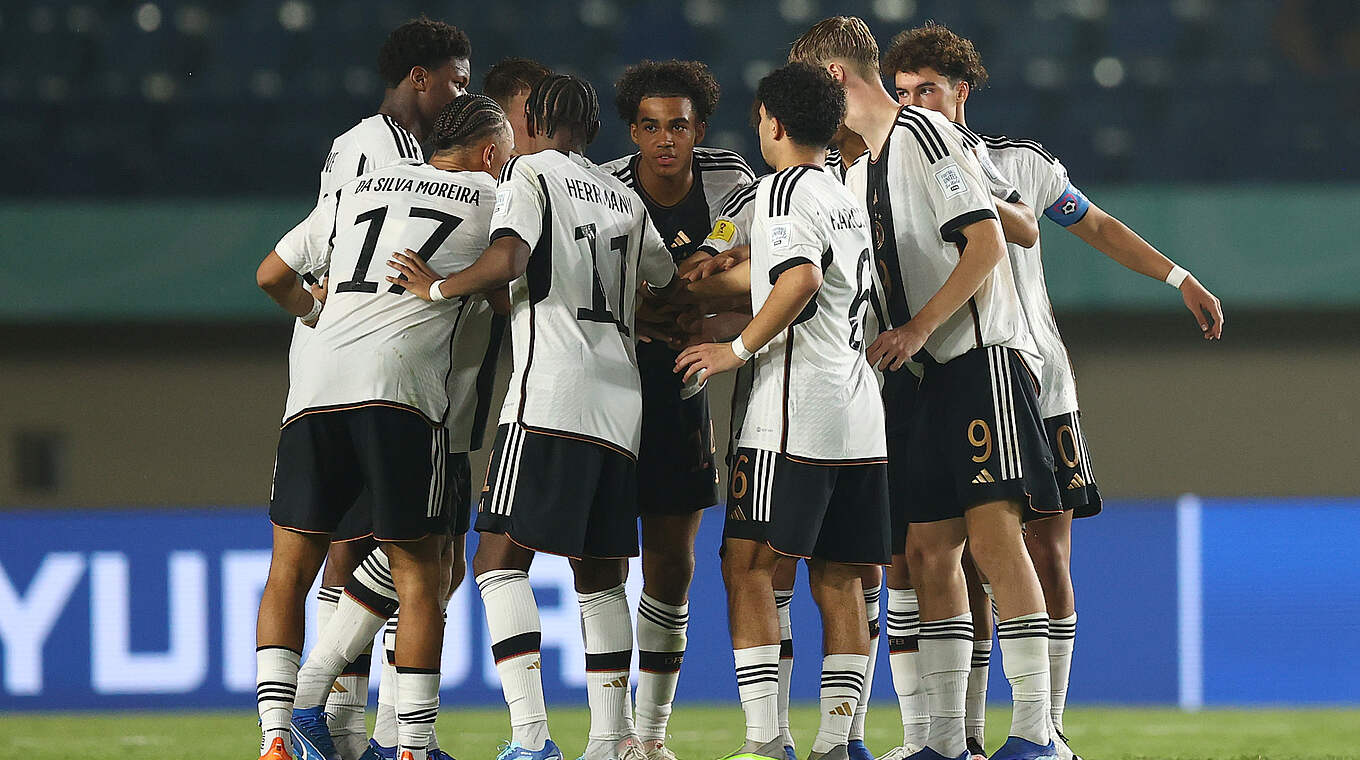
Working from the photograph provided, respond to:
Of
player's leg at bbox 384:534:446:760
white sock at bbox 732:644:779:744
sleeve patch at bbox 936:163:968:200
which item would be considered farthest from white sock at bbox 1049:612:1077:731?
player's leg at bbox 384:534:446:760

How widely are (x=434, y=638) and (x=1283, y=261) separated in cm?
836

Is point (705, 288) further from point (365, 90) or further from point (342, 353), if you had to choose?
point (365, 90)

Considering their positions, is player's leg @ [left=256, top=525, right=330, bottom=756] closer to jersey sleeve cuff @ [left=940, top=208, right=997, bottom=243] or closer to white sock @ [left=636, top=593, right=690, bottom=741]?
white sock @ [left=636, top=593, right=690, bottom=741]

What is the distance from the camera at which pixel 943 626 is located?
4035 mm

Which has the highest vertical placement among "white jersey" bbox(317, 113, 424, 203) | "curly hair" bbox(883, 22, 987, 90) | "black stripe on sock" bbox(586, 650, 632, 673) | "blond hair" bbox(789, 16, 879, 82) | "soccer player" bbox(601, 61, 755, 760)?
"curly hair" bbox(883, 22, 987, 90)

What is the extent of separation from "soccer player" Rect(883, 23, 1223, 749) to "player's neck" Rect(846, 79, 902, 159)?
1.38 feet

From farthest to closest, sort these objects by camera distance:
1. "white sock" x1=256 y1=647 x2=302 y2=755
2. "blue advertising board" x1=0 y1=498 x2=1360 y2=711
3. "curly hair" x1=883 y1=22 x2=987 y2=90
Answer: "blue advertising board" x1=0 y1=498 x2=1360 y2=711 → "curly hair" x1=883 y1=22 x2=987 y2=90 → "white sock" x1=256 y1=647 x2=302 y2=755

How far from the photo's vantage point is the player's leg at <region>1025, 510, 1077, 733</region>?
14.8 feet

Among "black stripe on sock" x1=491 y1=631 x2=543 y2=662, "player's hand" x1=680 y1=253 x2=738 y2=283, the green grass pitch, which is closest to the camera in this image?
"black stripe on sock" x1=491 y1=631 x2=543 y2=662

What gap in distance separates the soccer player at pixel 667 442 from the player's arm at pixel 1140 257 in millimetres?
1138

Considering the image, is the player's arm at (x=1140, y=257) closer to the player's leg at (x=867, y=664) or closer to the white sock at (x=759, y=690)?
the player's leg at (x=867, y=664)

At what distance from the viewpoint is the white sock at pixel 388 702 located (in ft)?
14.8

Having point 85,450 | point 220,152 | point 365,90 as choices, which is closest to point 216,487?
point 85,450

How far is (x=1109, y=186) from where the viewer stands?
1066 centimetres
